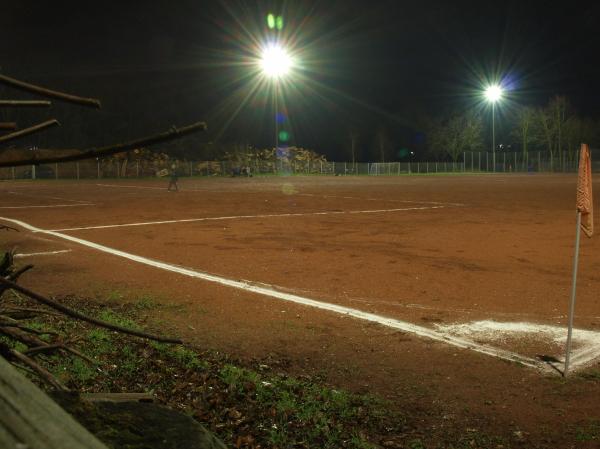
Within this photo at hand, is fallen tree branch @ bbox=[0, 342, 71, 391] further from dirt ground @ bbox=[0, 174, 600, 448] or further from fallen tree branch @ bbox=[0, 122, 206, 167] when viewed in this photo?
dirt ground @ bbox=[0, 174, 600, 448]

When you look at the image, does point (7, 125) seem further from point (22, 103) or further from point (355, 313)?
point (355, 313)

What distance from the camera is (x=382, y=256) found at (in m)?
11.6

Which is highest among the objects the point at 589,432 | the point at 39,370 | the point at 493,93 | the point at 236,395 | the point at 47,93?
the point at 493,93

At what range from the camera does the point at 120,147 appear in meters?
1.11

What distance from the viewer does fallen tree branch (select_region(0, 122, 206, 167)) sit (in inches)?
41.8

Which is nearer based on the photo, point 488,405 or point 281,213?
point 488,405

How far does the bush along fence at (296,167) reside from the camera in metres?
66.7

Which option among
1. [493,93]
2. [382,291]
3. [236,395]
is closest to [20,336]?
[236,395]

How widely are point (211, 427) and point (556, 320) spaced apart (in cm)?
468

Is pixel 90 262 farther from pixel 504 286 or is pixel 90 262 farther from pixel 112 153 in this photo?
pixel 112 153

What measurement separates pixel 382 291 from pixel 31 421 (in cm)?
798

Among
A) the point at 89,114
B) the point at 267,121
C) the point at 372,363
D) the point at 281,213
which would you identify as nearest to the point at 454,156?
the point at 267,121

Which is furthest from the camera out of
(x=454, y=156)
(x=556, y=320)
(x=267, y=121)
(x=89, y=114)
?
(x=267, y=121)

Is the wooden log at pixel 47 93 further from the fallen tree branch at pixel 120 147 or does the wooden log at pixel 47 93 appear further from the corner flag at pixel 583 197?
the corner flag at pixel 583 197
